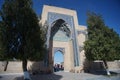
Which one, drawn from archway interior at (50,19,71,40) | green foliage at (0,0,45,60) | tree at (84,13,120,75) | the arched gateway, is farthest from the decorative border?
green foliage at (0,0,45,60)

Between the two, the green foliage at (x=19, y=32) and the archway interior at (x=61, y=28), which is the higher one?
the archway interior at (x=61, y=28)

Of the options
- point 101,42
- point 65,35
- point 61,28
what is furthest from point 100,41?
point 61,28

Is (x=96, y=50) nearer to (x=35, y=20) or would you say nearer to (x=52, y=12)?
(x=35, y=20)

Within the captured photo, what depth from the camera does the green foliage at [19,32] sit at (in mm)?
8922

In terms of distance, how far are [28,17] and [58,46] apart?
8647mm

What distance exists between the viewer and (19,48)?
9117 millimetres

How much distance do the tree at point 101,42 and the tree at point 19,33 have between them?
231 inches

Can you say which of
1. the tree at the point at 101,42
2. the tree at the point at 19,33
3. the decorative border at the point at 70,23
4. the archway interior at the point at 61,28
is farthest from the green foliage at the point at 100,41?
the tree at the point at 19,33

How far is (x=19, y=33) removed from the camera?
938 centimetres

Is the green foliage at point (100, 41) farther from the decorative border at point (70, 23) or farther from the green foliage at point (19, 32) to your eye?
the green foliage at point (19, 32)

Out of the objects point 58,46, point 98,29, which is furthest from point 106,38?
point 58,46

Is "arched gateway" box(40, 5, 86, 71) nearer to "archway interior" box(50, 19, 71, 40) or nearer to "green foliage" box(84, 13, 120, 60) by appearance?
"archway interior" box(50, 19, 71, 40)

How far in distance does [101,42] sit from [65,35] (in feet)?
22.3

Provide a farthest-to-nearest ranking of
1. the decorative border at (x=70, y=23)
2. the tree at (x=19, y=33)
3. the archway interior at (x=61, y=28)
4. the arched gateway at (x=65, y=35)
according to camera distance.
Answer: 1. the archway interior at (x=61, y=28)
2. the arched gateway at (x=65, y=35)
3. the decorative border at (x=70, y=23)
4. the tree at (x=19, y=33)
